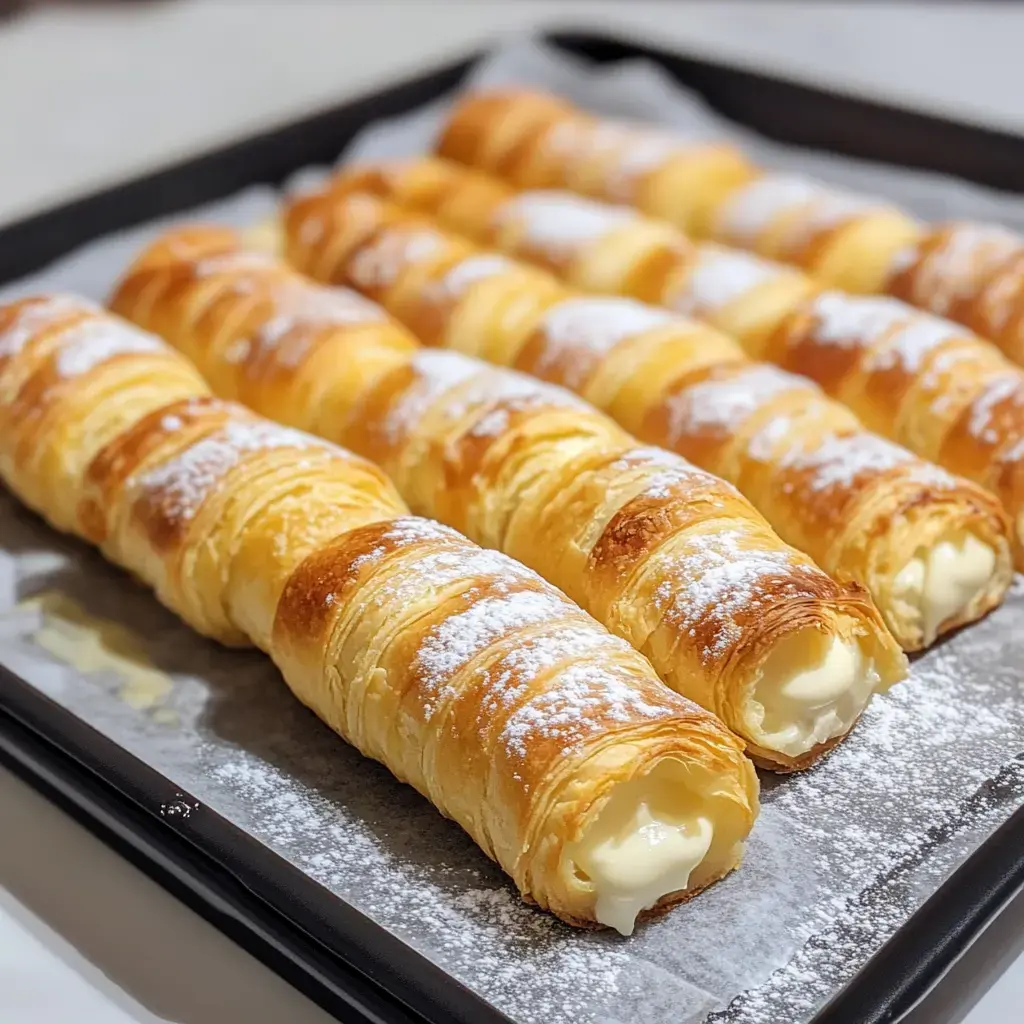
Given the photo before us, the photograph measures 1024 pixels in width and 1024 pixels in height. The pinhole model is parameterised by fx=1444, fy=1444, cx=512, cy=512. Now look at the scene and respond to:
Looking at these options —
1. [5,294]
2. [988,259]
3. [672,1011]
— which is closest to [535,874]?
[672,1011]

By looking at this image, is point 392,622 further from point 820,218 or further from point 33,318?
point 820,218

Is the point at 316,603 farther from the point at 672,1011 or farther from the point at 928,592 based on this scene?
the point at 928,592

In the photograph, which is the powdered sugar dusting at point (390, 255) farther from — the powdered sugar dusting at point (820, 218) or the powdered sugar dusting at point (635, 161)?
the powdered sugar dusting at point (820, 218)

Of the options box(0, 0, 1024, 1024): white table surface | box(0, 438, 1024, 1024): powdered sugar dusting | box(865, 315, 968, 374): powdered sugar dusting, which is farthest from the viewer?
box(0, 0, 1024, 1024): white table surface

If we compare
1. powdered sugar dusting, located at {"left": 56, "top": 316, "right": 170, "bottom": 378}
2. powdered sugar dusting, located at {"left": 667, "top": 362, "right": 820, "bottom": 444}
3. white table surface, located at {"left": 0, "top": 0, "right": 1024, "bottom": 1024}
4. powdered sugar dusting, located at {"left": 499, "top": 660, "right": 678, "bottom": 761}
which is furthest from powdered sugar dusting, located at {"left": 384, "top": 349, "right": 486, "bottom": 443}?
white table surface, located at {"left": 0, "top": 0, "right": 1024, "bottom": 1024}

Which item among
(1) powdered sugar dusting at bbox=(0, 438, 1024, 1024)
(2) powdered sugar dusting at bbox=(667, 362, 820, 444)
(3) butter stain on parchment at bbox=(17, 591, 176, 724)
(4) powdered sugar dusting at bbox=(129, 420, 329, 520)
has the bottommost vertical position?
(3) butter stain on parchment at bbox=(17, 591, 176, 724)

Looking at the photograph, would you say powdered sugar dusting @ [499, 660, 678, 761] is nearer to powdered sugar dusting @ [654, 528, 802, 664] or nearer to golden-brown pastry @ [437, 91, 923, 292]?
powdered sugar dusting @ [654, 528, 802, 664]

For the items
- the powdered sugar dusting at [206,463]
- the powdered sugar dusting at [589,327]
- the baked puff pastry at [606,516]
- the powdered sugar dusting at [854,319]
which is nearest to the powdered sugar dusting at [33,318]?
the baked puff pastry at [606,516]
